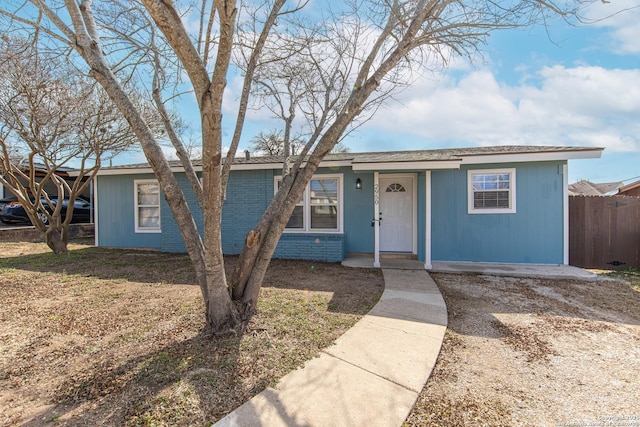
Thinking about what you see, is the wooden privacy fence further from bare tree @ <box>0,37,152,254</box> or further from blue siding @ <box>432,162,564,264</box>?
bare tree @ <box>0,37,152,254</box>

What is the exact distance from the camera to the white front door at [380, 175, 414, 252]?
809cm

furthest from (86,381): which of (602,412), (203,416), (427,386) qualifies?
(602,412)

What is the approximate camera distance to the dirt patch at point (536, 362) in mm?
2125

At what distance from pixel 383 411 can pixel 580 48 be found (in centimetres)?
681

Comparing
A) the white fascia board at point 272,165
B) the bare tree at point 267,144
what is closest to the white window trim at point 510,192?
the white fascia board at point 272,165

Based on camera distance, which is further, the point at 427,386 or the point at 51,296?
the point at 51,296

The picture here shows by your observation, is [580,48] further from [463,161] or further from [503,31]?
[463,161]

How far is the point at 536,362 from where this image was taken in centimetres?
285

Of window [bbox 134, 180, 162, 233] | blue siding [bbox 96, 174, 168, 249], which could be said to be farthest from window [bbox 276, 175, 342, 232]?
blue siding [bbox 96, 174, 168, 249]

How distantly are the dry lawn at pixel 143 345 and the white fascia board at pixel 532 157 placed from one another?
12.7 ft

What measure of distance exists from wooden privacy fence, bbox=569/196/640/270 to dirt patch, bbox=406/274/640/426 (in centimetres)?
250

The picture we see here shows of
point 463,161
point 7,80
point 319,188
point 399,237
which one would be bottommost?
point 399,237

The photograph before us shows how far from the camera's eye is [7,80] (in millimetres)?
7137

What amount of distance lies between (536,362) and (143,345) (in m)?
3.86
